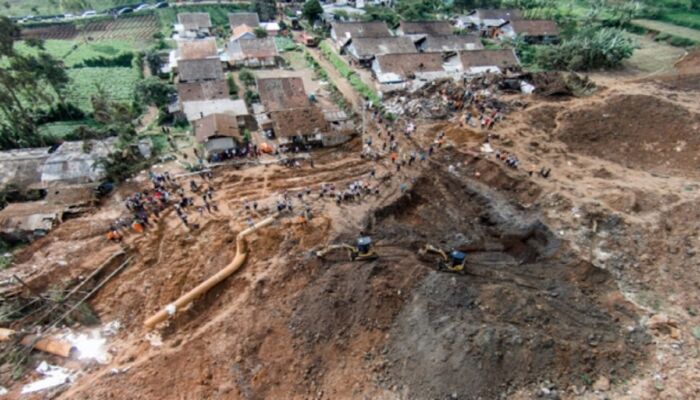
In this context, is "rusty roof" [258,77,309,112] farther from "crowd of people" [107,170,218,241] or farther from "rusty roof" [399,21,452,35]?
"rusty roof" [399,21,452,35]

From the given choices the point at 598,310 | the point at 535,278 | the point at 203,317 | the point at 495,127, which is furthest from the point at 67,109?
the point at 598,310

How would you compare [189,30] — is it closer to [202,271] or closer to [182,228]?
[182,228]

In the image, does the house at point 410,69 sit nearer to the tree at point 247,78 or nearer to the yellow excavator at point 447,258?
the tree at point 247,78

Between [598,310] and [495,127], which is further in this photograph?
[495,127]

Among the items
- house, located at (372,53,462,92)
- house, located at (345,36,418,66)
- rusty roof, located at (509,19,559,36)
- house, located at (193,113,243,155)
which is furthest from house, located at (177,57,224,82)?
rusty roof, located at (509,19,559,36)

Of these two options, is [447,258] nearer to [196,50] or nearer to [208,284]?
[208,284]

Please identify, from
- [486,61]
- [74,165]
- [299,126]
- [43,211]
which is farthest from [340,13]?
[43,211]
